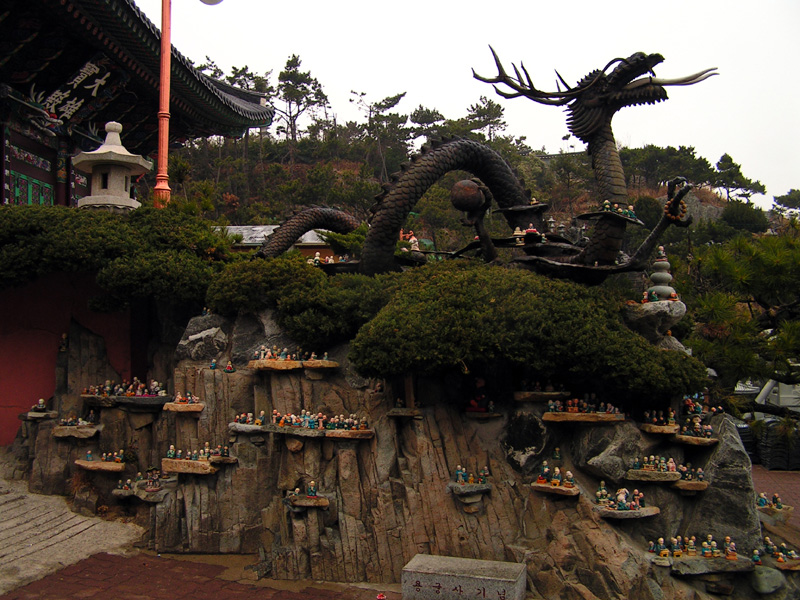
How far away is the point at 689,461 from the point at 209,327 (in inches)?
303

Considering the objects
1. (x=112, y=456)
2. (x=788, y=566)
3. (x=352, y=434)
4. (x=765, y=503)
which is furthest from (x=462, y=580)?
(x=112, y=456)

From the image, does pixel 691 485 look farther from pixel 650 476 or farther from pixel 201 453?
pixel 201 453

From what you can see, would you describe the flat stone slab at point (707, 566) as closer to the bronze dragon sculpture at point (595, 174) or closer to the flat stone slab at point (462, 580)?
the flat stone slab at point (462, 580)

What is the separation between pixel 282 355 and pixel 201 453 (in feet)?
6.45

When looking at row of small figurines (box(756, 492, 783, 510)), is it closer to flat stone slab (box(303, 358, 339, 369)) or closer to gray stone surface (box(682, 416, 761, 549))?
gray stone surface (box(682, 416, 761, 549))

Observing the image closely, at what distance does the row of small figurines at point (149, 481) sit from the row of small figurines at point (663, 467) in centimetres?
734

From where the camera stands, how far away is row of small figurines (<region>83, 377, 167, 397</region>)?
11.4 metres

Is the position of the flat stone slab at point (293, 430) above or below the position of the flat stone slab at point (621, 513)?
above

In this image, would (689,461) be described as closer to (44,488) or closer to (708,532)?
(708,532)

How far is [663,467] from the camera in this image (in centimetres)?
855

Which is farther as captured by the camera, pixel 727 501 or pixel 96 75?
pixel 96 75

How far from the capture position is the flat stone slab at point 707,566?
798 centimetres

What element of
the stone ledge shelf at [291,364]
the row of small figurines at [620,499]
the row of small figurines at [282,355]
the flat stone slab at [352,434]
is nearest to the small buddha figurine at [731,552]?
the row of small figurines at [620,499]

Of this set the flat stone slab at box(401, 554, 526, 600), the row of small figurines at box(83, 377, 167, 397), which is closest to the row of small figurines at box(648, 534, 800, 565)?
the flat stone slab at box(401, 554, 526, 600)
